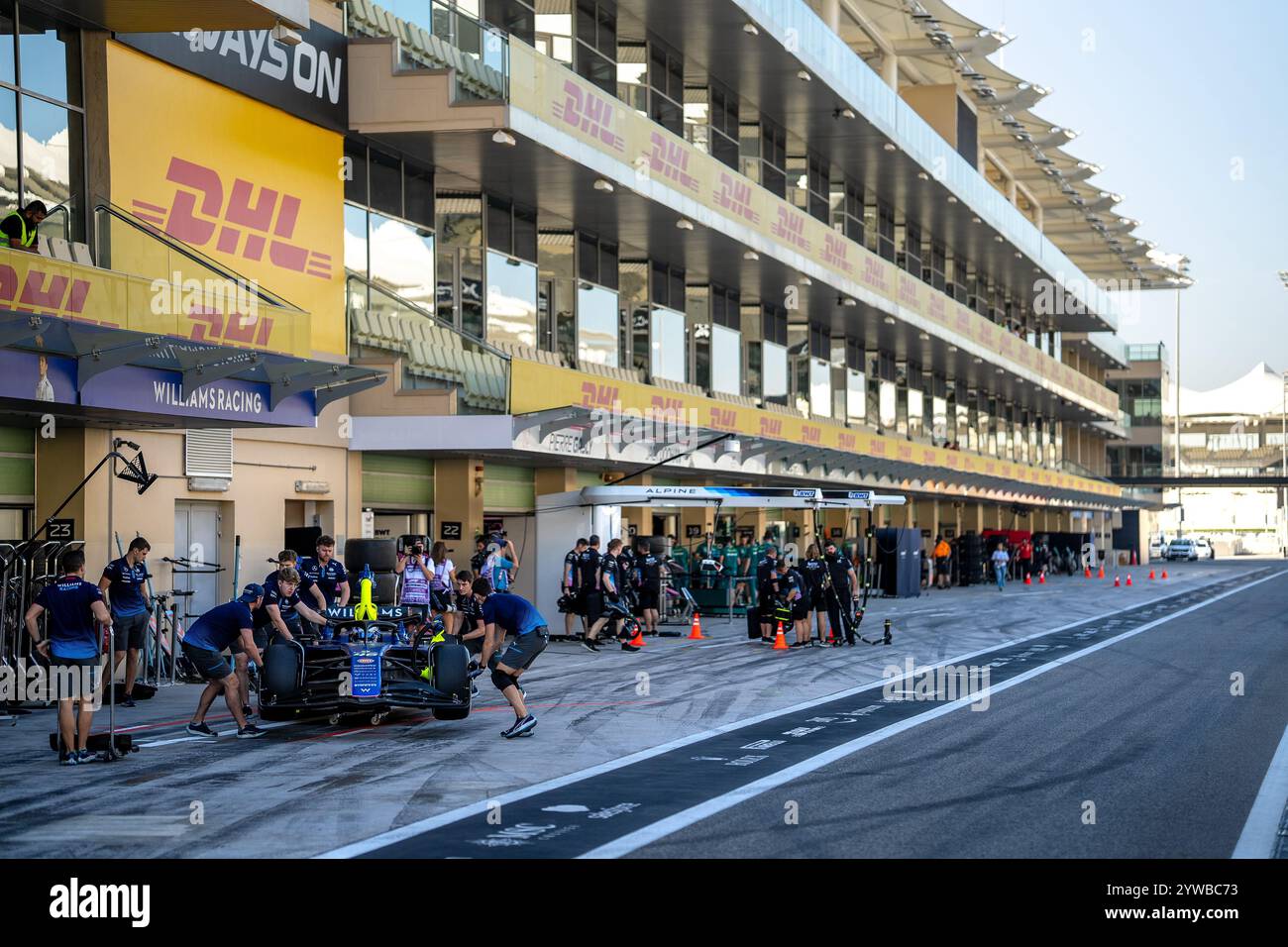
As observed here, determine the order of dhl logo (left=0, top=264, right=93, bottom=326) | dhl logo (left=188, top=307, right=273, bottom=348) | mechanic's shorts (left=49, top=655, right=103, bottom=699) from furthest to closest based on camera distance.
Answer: dhl logo (left=188, top=307, right=273, bottom=348) < dhl logo (left=0, top=264, right=93, bottom=326) < mechanic's shorts (left=49, top=655, right=103, bottom=699)

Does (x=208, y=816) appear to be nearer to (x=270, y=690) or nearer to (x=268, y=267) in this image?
(x=270, y=690)

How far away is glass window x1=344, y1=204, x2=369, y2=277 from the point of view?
22.9 m

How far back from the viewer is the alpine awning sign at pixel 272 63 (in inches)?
755

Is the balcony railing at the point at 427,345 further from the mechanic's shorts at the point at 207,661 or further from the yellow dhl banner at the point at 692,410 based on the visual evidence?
the mechanic's shorts at the point at 207,661

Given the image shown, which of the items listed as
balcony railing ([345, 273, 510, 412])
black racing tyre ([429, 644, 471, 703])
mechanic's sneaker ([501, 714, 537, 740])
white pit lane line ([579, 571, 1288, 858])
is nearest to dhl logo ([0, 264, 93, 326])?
black racing tyre ([429, 644, 471, 703])

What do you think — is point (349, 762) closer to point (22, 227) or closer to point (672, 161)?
point (22, 227)

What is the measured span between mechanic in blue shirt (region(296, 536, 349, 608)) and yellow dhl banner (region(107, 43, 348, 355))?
421cm

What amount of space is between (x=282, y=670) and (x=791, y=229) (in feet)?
77.5

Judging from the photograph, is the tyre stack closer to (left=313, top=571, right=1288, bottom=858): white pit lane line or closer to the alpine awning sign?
(left=313, top=571, right=1288, bottom=858): white pit lane line

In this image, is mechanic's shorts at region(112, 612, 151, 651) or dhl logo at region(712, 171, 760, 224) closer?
mechanic's shorts at region(112, 612, 151, 651)

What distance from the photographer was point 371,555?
69.6ft

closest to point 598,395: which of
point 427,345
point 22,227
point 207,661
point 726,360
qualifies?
point 427,345
